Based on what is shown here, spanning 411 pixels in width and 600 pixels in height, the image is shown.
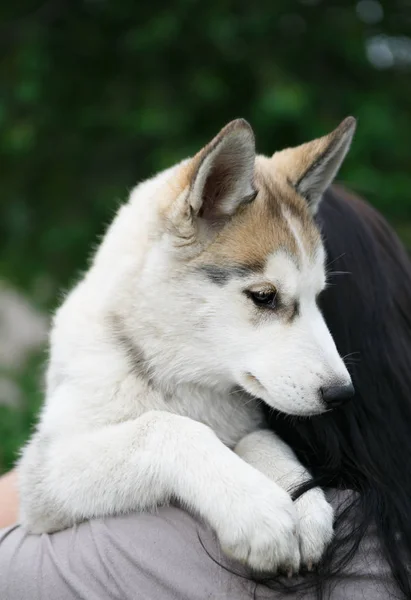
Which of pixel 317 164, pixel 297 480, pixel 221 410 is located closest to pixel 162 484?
pixel 297 480

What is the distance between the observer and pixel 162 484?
2.03 metres

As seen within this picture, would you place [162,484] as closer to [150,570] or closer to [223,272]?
[150,570]

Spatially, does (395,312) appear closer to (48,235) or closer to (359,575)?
(359,575)

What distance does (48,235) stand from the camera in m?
6.54

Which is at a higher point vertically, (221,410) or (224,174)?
(224,174)

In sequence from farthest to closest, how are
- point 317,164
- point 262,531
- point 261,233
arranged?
point 317,164 → point 261,233 → point 262,531

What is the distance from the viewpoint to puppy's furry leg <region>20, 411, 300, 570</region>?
1.84 metres

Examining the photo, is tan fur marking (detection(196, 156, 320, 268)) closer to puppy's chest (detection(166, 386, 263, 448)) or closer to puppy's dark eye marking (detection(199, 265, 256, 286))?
puppy's dark eye marking (detection(199, 265, 256, 286))

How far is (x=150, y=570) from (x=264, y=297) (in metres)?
0.85

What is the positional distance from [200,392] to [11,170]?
4.96 meters

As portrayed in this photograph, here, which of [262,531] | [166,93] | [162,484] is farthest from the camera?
[166,93]

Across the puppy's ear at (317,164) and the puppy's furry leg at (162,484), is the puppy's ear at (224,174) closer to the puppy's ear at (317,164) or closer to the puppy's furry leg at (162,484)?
the puppy's ear at (317,164)

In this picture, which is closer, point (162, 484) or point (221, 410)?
point (162, 484)

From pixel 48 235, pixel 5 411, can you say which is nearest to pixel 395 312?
pixel 5 411
